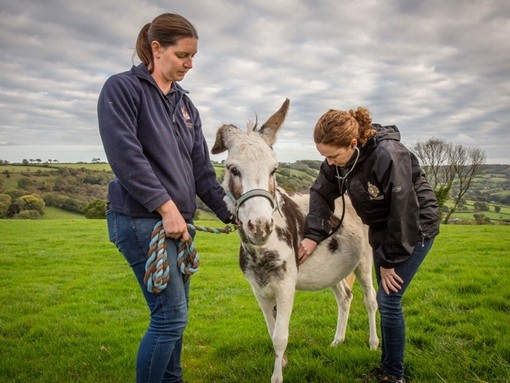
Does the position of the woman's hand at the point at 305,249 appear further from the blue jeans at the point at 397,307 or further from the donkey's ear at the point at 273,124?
the donkey's ear at the point at 273,124

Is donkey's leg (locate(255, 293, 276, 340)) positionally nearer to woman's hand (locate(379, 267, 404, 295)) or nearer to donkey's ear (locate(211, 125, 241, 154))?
woman's hand (locate(379, 267, 404, 295))

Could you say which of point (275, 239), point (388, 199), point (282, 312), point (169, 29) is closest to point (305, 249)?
point (275, 239)

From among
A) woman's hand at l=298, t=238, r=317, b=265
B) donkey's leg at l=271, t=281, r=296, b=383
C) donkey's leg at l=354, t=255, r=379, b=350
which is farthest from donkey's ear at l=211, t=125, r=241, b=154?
donkey's leg at l=354, t=255, r=379, b=350

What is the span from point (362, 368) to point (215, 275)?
259 inches

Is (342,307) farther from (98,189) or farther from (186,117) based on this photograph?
(98,189)

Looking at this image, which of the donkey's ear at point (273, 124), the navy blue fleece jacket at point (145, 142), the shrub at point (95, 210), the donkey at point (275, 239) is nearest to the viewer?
the navy blue fleece jacket at point (145, 142)

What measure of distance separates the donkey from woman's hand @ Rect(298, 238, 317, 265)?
73 mm

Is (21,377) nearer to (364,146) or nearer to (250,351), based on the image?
(250,351)

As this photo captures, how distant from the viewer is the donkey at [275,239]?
3018 mm

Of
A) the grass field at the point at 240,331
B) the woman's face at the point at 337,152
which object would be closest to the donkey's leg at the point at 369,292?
the grass field at the point at 240,331

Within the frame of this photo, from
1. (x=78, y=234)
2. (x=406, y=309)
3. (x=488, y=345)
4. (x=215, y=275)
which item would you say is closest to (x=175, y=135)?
(x=488, y=345)

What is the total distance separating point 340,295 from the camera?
207 inches

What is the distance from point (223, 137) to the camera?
3.61m

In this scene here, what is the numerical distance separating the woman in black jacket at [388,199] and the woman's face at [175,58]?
50.6 inches
